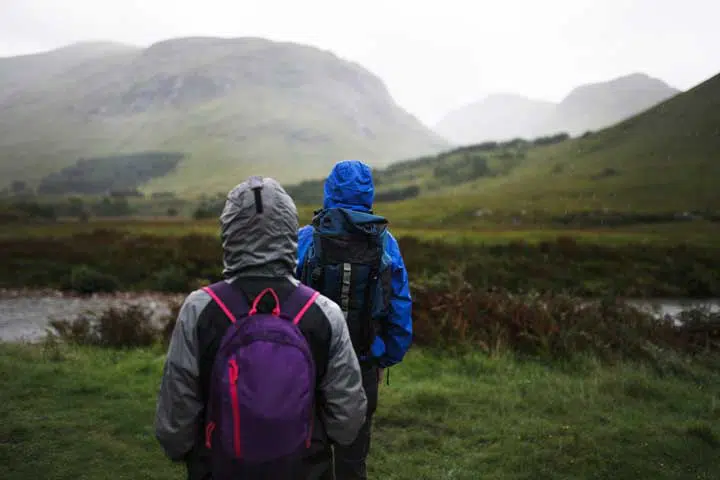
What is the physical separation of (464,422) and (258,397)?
16.0ft

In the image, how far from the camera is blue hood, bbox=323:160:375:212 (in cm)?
409

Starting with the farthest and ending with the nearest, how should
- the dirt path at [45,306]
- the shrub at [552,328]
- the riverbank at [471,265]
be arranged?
the riverbank at [471,265] → the dirt path at [45,306] → the shrub at [552,328]

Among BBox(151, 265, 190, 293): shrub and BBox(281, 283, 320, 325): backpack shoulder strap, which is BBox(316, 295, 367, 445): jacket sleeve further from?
BBox(151, 265, 190, 293): shrub

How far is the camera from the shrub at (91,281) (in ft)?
85.7

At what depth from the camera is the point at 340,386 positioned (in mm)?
2848

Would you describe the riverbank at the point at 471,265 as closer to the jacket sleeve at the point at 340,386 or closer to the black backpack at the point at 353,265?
the black backpack at the point at 353,265

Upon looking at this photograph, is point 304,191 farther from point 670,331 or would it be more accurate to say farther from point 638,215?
point 670,331

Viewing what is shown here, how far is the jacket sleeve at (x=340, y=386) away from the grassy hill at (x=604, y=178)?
50.9 m

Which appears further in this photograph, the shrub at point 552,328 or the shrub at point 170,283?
the shrub at point 170,283

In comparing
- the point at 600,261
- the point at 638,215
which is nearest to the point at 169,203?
the point at 638,215

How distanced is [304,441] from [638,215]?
54040mm

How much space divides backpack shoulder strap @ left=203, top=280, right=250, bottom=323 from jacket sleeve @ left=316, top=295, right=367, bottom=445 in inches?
15.3

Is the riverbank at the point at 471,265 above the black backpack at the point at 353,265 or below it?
below

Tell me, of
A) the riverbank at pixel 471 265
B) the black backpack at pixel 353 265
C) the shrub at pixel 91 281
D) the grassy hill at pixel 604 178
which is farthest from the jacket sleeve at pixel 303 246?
the grassy hill at pixel 604 178
